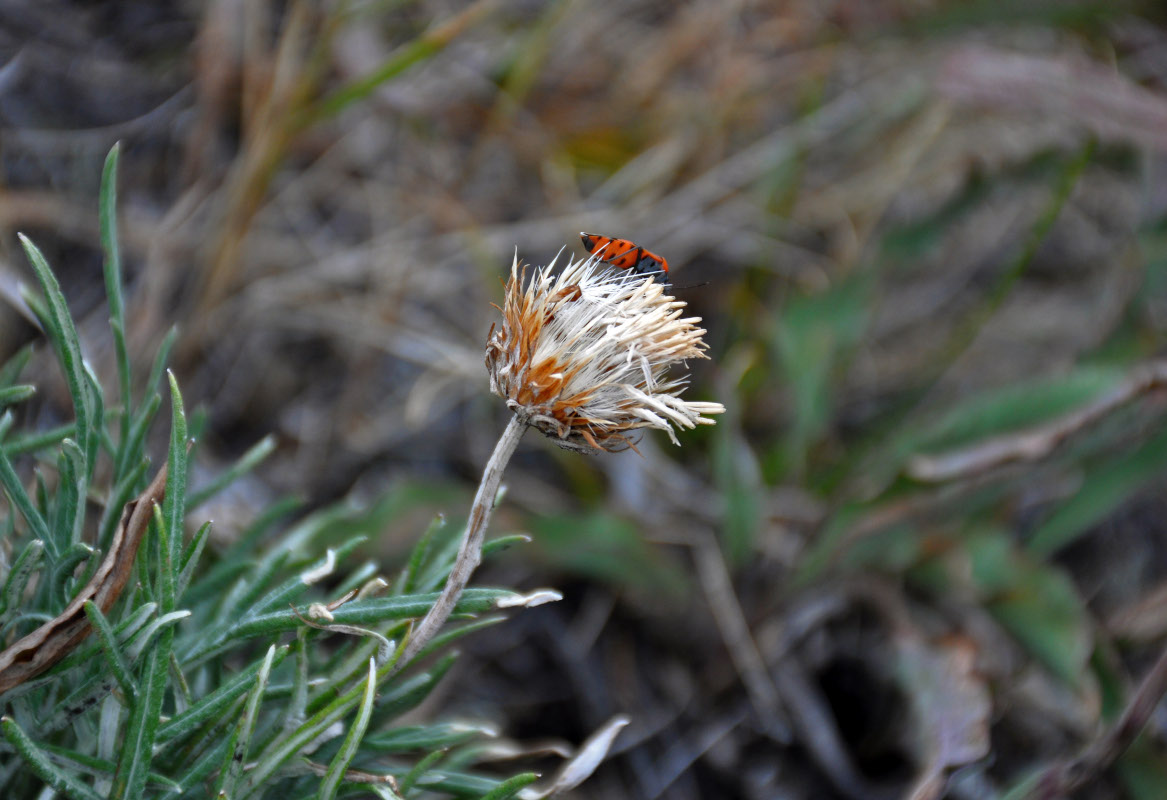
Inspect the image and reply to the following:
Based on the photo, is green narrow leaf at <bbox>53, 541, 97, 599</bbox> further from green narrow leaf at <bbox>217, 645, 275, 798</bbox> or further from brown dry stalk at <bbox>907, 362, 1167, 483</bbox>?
brown dry stalk at <bbox>907, 362, 1167, 483</bbox>

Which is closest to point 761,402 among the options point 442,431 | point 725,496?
point 725,496

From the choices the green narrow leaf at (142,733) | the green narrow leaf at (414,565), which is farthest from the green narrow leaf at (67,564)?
the green narrow leaf at (414,565)

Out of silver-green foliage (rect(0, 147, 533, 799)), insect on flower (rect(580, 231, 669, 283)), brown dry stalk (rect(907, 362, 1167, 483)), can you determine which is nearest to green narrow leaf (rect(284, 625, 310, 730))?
silver-green foliage (rect(0, 147, 533, 799))

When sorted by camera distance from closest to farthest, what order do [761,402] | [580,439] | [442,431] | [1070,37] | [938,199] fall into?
1. [580,439]
2. [442,431]
3. [761,402]
4. [938,199]
5. [1070,37]

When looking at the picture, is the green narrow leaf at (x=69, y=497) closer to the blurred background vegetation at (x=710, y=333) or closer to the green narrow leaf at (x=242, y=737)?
the green narrow leaf at (x=242, y=737)

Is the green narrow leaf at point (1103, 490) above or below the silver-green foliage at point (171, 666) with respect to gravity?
below

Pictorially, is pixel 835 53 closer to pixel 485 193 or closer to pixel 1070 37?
pixel 1070 37
